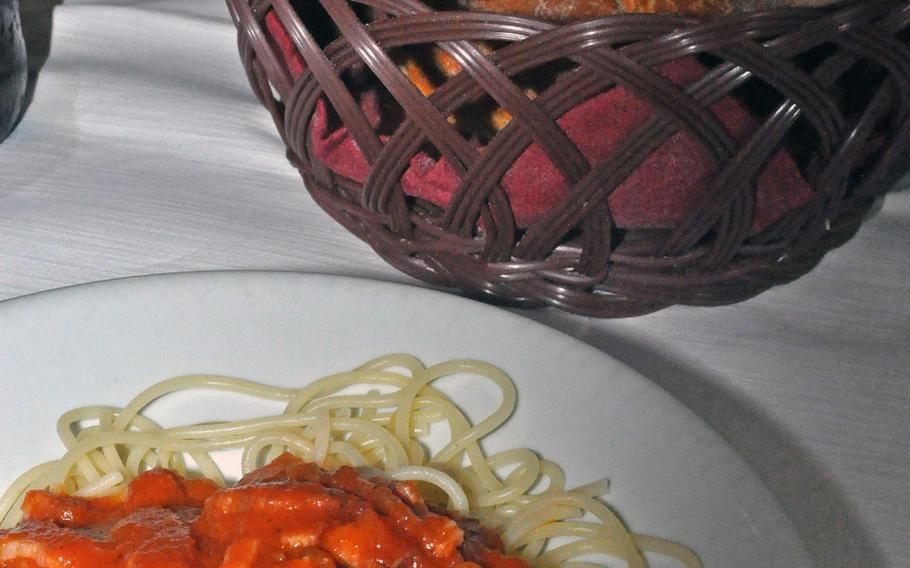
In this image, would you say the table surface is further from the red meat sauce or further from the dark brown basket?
the red meat sauce

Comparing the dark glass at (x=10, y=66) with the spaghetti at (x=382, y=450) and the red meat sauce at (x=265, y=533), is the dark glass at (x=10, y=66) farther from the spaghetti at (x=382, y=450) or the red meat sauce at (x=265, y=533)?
the red meat sauce at (x=265, y=533)

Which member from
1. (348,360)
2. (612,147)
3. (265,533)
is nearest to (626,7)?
(612,147)

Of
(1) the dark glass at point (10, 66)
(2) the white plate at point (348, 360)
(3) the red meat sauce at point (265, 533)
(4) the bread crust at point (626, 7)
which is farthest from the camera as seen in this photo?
(1) the dark glass at point (10, 66)

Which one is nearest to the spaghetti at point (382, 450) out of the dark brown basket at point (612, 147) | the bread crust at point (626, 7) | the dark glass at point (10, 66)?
the dark brown basket at point (612, 147)

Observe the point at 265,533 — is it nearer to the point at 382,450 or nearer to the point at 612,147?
the point at 382,450

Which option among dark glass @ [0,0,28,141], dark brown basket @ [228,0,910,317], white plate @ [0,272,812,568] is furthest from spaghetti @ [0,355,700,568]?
dark glass @ [0,0,28,141]
